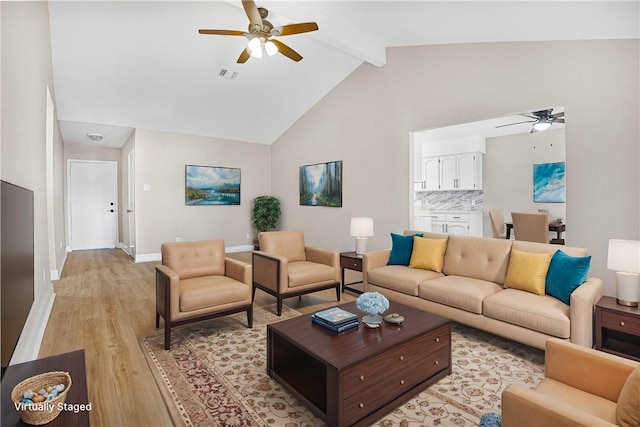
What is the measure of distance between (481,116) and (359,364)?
3.56 meters

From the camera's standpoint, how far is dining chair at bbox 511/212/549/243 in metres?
4.42

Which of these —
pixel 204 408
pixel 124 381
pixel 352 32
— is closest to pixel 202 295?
pixel 124 381

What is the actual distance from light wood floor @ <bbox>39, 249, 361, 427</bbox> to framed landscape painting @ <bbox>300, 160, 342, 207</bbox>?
1472mm

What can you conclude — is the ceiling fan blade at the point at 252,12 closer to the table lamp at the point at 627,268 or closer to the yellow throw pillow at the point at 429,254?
the yellow throw pillow at the point at 429,254

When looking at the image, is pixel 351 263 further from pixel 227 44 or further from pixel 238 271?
pixel 227 44

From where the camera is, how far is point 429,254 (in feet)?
12.3

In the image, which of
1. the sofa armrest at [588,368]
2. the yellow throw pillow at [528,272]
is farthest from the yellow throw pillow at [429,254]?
the sofa armrest at [588,368]

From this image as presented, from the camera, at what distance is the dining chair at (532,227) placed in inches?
174

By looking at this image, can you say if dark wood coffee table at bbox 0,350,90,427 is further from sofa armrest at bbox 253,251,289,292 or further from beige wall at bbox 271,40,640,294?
beige wall at bbox 271,40,640,294

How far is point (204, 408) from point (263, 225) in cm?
576

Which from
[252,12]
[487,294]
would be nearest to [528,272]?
[487,294]

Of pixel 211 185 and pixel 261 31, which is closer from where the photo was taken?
pixel 261 31

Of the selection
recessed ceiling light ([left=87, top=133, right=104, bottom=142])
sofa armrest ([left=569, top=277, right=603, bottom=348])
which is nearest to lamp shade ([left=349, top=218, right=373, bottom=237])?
sofa armrest ([left=569, top=277, right=603, bottom=348])

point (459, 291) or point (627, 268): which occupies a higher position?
point (627, 268)
